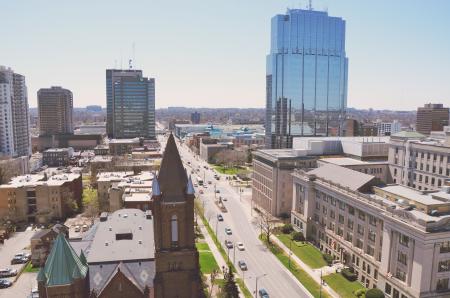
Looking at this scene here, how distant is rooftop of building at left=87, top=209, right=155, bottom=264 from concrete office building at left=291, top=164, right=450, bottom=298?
42.4 metres

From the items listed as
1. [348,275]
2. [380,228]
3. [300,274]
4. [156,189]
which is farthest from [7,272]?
[380,228]

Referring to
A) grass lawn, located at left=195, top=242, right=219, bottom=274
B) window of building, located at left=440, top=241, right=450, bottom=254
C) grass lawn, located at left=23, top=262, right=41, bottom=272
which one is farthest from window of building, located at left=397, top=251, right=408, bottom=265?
grass lawn, located at left=23, top=262, right=41, bottom=272

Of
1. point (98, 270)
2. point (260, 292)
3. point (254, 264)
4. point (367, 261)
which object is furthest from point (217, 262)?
point (98, 270)

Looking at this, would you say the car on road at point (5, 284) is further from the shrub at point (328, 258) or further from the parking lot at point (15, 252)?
the shrub at point (328, 258)

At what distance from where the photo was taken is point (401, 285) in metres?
65.3

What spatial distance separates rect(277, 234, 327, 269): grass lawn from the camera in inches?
A: 3401

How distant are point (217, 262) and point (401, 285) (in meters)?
38.3

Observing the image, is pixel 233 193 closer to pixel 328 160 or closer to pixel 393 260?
pixel 328 160

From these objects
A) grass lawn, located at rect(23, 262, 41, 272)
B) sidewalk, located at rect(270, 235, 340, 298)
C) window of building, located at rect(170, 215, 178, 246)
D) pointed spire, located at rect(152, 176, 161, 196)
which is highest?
pointed spire, located at rect(152, 176, 161, 196)

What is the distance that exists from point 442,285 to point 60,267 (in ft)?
194

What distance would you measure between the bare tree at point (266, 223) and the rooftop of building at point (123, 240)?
39.7 metres

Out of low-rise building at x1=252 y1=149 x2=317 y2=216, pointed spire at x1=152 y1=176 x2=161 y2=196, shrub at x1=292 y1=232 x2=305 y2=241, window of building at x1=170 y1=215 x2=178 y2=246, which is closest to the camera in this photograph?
pointed spire at x1=152 y1=176 x2=161 y2=196

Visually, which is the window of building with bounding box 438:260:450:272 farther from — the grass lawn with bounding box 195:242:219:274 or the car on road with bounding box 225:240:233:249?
the car on road with bounding box 225:240:233:249

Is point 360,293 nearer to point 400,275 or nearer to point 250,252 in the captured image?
point 400,275
